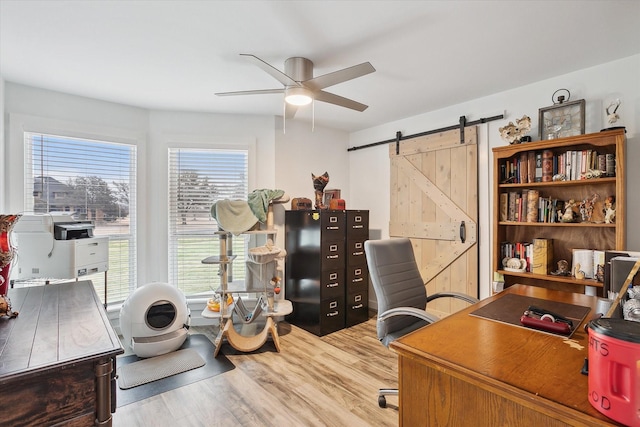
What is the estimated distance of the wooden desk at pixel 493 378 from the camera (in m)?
0.87

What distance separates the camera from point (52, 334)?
1.19 meters

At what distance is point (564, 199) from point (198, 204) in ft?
12.0

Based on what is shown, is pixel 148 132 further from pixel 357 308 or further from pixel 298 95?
pixel 357 308

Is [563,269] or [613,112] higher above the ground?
[613,112]

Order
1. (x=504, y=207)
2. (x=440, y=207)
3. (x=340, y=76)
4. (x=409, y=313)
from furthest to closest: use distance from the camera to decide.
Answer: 1. (x=440, y=207)
2. (x=504, y=207)
3. (x=340, y=76)
4. (x=409, y=313)

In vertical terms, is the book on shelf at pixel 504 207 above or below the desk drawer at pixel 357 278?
above

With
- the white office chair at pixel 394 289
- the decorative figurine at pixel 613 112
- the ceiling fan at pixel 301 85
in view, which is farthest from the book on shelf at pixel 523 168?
the ceiling fan at pixel 301 85

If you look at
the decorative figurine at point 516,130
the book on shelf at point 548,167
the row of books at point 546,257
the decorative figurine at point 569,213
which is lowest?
the row of books at point 546,257

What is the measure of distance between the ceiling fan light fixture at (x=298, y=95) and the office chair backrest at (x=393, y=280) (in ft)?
3.73

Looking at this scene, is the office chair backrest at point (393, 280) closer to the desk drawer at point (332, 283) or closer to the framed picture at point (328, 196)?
the desk drawer at point (332, 283)

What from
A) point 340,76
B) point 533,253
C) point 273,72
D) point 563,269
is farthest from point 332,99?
point 563,269

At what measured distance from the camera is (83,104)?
3119 mm

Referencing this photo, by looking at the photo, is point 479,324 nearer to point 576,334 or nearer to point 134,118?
point 576,334

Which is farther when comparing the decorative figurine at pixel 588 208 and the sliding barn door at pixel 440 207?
the sliding barn door at pixel 440 207
